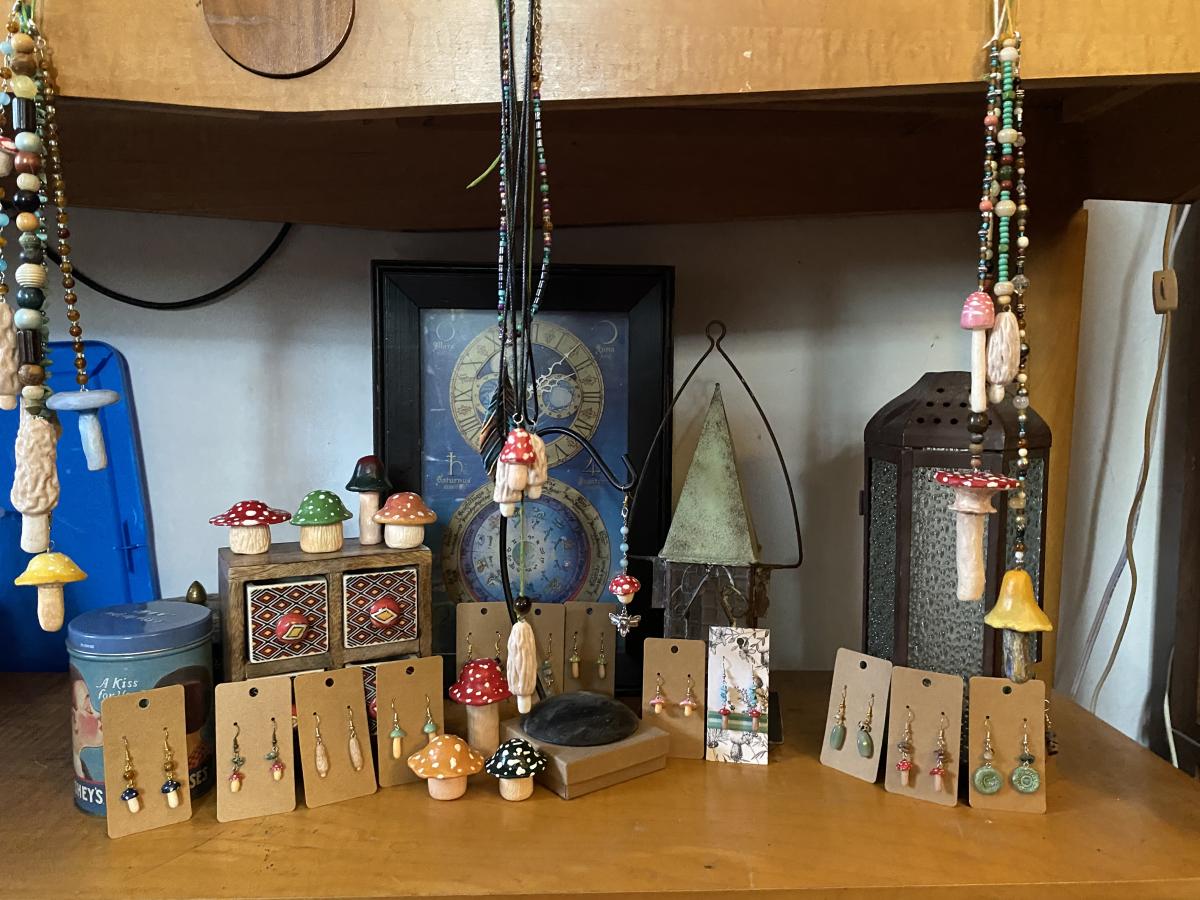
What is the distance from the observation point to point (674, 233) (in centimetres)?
99

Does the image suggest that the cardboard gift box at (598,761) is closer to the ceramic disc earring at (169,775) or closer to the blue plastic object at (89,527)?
the ceramic disc earring at (169,775)

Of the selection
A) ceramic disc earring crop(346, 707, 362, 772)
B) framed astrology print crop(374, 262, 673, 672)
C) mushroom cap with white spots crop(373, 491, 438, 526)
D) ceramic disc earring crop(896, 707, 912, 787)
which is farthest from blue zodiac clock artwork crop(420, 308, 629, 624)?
ceramic disc earring crop(896, 707, 912, 787)

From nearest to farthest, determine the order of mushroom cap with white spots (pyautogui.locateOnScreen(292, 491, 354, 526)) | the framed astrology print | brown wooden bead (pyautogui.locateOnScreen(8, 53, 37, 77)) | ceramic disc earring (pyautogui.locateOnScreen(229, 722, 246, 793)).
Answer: brown wooden bead (pyautogui.locateOnScreen(8, 53, 37, 77)), ceramic disc earring (pyautogui.locateOnScreen(229, 722, 246, 793)), mushroom cap with white spots (pyautogui.locateOnScreen(292, 491, 354, 526)), the framed astrology print

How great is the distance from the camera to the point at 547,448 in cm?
89

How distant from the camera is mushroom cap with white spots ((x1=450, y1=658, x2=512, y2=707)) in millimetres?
705

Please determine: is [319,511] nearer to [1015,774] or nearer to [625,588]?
[625,588]

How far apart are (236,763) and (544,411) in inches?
16.6

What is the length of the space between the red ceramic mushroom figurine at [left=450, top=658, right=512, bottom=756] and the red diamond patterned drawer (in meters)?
0.07

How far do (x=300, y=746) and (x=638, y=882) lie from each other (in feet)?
0.91

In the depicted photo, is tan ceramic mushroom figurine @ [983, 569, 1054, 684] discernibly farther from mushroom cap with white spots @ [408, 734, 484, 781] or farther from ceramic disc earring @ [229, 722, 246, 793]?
ceramic disc earring @ [229, 722, 246, 793]

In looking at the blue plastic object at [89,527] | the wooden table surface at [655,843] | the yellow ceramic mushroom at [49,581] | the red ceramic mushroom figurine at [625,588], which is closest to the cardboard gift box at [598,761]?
the wooden table surface at [655,843]

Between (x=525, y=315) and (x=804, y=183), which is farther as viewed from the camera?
(x=804, y=183)

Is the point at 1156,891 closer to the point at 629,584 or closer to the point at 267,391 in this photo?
the point at 629,584

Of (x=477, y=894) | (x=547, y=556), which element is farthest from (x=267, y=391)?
(x=477, y=894)
